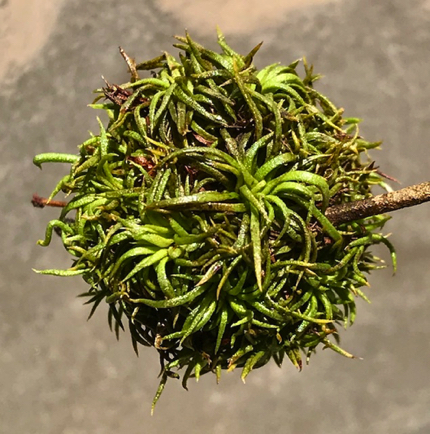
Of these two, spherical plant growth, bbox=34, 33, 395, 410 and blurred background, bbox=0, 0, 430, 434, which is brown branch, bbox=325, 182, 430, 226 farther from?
blurred background, bbox=0, 0, 430, 434

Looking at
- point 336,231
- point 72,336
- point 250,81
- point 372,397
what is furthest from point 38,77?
point 372,397

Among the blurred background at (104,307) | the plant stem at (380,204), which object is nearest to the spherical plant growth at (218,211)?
the plant stem at (380,204)

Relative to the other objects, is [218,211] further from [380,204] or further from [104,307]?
[104,307]

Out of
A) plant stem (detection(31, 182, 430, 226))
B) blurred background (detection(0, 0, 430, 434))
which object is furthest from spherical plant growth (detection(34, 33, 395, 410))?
blurred background (detection(0, 0, 430, 434))

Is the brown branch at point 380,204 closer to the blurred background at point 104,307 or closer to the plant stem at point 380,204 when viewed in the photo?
the plant stem at point 380,204

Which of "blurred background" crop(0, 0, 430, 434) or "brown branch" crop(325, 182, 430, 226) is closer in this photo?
"brown branch" crop(325, 182, 430, 226)

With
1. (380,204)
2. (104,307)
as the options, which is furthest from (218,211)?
(104,307)
